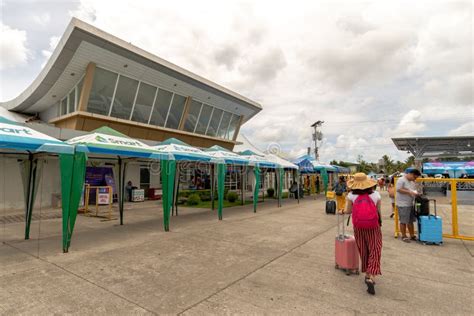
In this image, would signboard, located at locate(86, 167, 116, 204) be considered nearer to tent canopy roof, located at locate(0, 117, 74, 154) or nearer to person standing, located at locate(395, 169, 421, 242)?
tent canopy roof, located at locate(0, 117, 74, 154)

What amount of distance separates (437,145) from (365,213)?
3543cm

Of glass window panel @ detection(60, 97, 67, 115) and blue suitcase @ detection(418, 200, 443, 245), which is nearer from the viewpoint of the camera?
blue suitcase @ detection(418, 200, 443, 245)

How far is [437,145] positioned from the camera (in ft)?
101

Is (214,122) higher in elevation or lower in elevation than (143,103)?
lower

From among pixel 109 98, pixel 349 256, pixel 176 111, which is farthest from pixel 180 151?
pixel 176 111

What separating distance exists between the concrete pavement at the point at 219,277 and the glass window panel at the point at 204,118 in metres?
14.0

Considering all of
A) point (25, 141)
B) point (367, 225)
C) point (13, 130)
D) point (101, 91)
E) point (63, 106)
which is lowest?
point (367, 225)

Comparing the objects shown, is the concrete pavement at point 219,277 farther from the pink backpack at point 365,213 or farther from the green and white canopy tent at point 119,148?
the green and white canopy tent at point 119,148

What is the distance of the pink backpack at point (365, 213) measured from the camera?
3506 millimetres

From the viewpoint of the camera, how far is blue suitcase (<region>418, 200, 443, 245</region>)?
581 centimetres

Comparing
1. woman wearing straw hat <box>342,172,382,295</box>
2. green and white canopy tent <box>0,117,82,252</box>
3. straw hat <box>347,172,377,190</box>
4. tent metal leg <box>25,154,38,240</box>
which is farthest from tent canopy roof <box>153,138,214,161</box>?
woman wearing straw hat <box>342,172,382,295</box>

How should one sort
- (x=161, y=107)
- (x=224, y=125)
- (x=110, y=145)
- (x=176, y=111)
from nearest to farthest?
(x=110, y=145)
(x=161, y=107)
(x=176, y=111)
(x=224, y=125)

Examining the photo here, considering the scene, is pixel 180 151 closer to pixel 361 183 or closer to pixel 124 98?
pixel 361 183

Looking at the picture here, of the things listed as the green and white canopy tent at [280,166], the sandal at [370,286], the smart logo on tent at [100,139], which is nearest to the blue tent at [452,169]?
the green and white canopy tent at [280,166]
